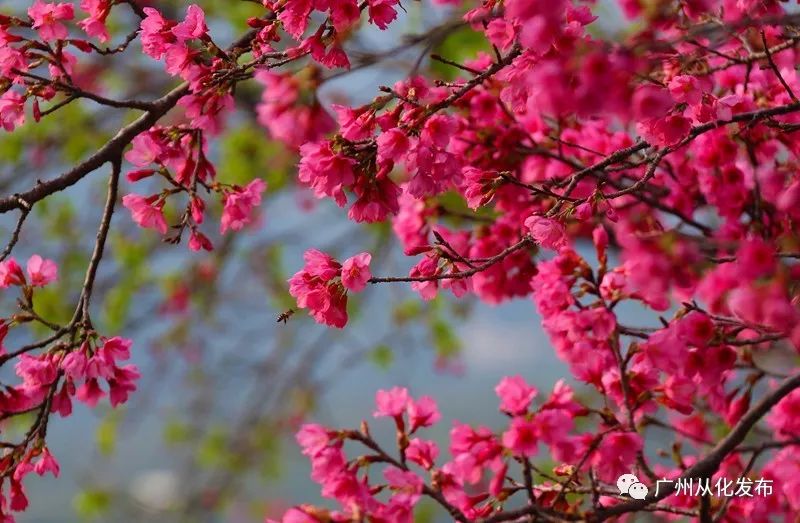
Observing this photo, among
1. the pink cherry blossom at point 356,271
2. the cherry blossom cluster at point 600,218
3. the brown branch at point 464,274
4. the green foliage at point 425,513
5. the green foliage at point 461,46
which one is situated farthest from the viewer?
the green foliage at point 425,513

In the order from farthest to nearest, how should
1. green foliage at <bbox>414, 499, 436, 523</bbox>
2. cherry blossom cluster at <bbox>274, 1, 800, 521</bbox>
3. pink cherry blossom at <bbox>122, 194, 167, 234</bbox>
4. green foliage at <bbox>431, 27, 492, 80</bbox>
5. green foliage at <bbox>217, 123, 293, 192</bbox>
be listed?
green foliage at <bbox>414, 499, 436, 523</bbox> < green foliage at <bbox>217, 123, 293, 192</bbox> < green foliage at <bbox>431, 27, 492, 80</bbox> < pink cherry blossom at <bbox>122, 194, 167, 234</bbox> < cherry blossom cluster at <bbox>274, 1, 800, 521</bbox>

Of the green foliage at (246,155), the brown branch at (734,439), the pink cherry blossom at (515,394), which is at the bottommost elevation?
the brown branch at (734,439)

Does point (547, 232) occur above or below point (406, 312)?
below

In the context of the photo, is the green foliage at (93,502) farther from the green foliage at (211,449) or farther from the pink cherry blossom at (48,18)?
the pink cherry blossom at (48,18)

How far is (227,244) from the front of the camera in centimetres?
536

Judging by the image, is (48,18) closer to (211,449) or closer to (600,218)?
(600,218)

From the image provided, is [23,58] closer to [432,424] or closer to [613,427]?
[432,424]

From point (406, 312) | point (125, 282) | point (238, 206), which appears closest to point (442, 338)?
point (406, 312)

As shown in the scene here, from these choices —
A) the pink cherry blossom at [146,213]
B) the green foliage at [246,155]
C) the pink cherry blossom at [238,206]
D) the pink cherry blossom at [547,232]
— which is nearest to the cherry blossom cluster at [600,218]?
the pink cherry blossom at [547,232]

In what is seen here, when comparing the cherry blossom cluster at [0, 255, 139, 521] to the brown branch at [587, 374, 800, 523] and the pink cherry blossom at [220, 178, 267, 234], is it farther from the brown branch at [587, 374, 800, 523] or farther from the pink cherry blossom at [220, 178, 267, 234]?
the brown branch at [587, 374, 800, 523]

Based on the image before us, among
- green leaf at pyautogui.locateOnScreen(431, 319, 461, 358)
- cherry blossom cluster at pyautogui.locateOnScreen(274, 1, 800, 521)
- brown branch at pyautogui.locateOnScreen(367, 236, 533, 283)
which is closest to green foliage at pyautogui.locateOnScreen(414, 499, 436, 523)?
green leaf at pyautogui.locateOnScreen(431, 319, 461, 358)

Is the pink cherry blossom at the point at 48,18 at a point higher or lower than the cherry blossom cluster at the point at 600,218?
higher

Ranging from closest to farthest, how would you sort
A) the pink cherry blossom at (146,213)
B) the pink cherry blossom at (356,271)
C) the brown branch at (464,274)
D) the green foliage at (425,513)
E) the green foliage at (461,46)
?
the brown branch at (464,274) → the pink cherry blossom at (356,271) → the pink cherry blossom at (146,213) → the green foliage at (461,46) → the green foliage at (425,513)

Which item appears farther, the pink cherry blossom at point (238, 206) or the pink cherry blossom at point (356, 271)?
the pink cherry blossom at point (238, 206)
